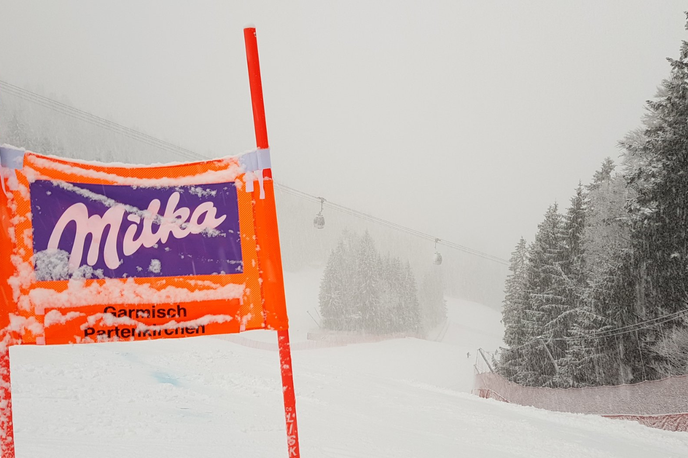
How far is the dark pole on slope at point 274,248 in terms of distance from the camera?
112 inches

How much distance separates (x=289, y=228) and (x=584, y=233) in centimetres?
12858

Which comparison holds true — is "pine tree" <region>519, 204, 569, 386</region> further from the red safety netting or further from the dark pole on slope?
the dark pole on slope

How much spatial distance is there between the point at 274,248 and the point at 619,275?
23495mm

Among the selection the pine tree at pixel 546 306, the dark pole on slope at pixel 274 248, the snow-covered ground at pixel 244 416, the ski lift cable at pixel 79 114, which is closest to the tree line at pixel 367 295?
the pine tree at pixel 546 306

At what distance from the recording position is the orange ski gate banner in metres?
2.77

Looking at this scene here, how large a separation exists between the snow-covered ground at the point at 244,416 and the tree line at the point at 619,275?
300 inches

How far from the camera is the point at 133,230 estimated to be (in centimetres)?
287

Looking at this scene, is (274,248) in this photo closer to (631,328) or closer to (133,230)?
(133,230)

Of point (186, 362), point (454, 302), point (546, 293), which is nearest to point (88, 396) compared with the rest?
point (186, 362)

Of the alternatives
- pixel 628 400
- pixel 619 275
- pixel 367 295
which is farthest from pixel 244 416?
pixel 367 295

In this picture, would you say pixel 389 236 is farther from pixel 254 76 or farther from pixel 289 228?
pixel 254 76

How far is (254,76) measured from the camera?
307 cm

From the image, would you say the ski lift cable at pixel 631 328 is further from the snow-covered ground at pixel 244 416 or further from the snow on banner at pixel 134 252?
the snow on banner at pixel 134 252

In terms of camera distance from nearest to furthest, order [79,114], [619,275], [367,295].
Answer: [79,114], [619,275], [367,295]
